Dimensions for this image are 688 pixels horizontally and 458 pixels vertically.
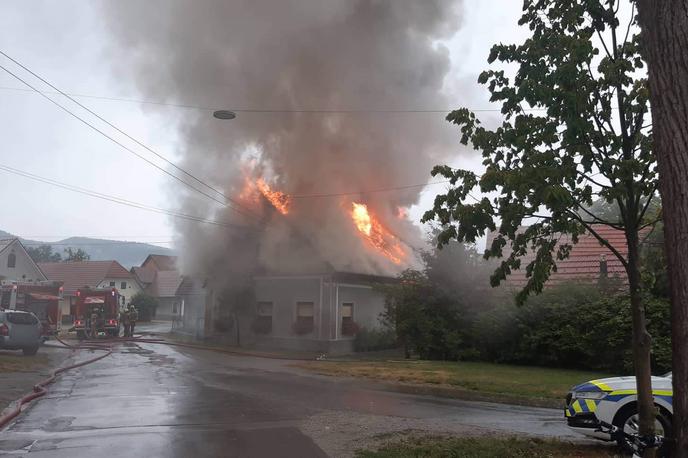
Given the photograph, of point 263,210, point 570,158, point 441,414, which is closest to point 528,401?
point 441,414

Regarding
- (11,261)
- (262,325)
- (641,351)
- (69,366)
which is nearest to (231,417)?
A: (641,351)

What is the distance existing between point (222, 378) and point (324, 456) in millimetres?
7602

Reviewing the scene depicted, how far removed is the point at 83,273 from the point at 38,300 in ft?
125

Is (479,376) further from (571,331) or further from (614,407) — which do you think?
(614,407)

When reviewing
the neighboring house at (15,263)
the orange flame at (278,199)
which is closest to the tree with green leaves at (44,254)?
the neighboring house at (15,263)

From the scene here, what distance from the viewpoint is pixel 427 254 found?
19.4m

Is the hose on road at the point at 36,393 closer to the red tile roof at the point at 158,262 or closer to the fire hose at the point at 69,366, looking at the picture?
the fire hose at the point at 69,366

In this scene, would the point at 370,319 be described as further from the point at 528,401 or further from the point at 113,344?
the point at 528,401

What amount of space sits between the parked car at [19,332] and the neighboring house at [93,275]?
40.4 metres

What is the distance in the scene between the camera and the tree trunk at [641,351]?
16.1 feet

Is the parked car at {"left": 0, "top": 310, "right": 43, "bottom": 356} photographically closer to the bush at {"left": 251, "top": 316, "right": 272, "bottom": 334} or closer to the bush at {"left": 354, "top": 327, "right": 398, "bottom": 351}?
the bush at {"left": 251, "top": 316, "right": 272, "bottom": 334}

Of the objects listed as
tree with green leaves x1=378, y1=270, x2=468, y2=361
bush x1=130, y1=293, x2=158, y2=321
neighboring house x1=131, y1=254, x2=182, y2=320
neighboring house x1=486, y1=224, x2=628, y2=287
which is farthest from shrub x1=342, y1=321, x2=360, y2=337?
neighboring house x1=131, y1=254, x2=182, y2=320

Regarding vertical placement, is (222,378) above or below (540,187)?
below

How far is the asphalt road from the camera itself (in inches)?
252
